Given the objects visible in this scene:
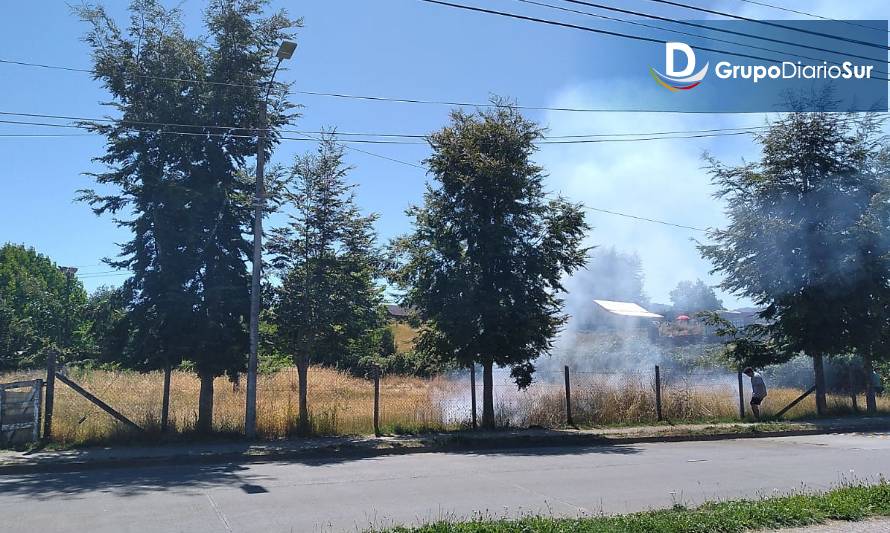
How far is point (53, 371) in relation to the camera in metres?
14.0

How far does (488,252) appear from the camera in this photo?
17.4 meters

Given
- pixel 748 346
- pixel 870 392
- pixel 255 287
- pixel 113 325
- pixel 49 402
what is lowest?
pixel 870 392

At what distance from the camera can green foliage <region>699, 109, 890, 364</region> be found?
65.6ft

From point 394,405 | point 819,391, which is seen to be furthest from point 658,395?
point 394,405

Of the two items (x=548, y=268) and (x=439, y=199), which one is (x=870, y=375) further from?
(x=439, y=199)

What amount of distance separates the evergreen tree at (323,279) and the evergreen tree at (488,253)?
1645mm

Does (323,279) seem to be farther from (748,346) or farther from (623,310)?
(623,310)

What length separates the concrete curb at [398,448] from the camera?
482 inches

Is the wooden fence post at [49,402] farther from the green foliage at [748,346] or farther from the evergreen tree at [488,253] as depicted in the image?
the green foliage at [748,346]

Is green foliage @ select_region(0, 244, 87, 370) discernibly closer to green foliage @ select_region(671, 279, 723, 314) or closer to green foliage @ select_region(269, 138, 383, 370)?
green foliage @ select_region(269, 138, 383, 370)

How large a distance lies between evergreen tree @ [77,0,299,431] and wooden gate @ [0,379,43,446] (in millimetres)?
1900

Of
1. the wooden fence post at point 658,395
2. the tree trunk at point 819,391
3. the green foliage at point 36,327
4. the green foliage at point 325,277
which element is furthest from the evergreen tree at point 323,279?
the green foliage at point 36,327

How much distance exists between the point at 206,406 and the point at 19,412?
11.5ft

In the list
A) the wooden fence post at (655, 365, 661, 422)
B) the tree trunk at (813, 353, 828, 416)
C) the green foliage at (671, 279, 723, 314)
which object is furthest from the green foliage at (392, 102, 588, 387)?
the green foliage at (671, 279, 723, 314)
